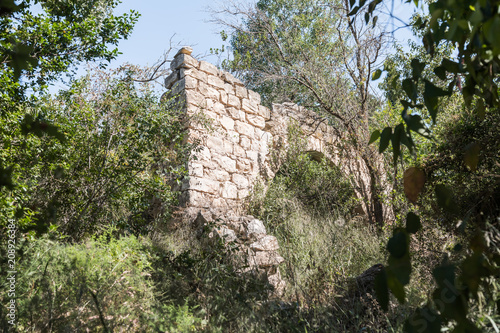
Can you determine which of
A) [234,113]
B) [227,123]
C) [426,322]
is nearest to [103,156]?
[227,123]

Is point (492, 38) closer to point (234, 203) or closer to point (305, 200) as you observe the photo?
point (234, 203)

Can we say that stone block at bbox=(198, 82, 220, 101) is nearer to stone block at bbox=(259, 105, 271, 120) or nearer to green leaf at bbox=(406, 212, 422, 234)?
stone block at bbox=(259, 105, 271, 120)

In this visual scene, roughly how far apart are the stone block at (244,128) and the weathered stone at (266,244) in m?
→ 2.39

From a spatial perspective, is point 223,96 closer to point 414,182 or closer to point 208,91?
point 208,91

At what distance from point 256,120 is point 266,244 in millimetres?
2874

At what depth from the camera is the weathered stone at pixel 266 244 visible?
4461 mm

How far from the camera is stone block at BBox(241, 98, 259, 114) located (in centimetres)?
667

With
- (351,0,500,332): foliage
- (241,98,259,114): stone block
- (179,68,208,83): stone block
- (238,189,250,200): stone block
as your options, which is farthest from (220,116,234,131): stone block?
(351,0,500,332): foliage

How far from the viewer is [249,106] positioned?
22.2 feet

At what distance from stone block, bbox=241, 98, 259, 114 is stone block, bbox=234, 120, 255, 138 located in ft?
0.89

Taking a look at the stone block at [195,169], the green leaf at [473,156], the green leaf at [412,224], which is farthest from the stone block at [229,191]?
the green leaf at [412,224]

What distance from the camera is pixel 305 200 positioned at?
6.98 metres

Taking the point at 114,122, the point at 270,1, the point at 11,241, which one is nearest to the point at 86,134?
the point at 114,122

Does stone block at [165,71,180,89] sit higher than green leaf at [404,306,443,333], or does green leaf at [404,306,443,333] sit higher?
stone block at [165,71,180,89]
